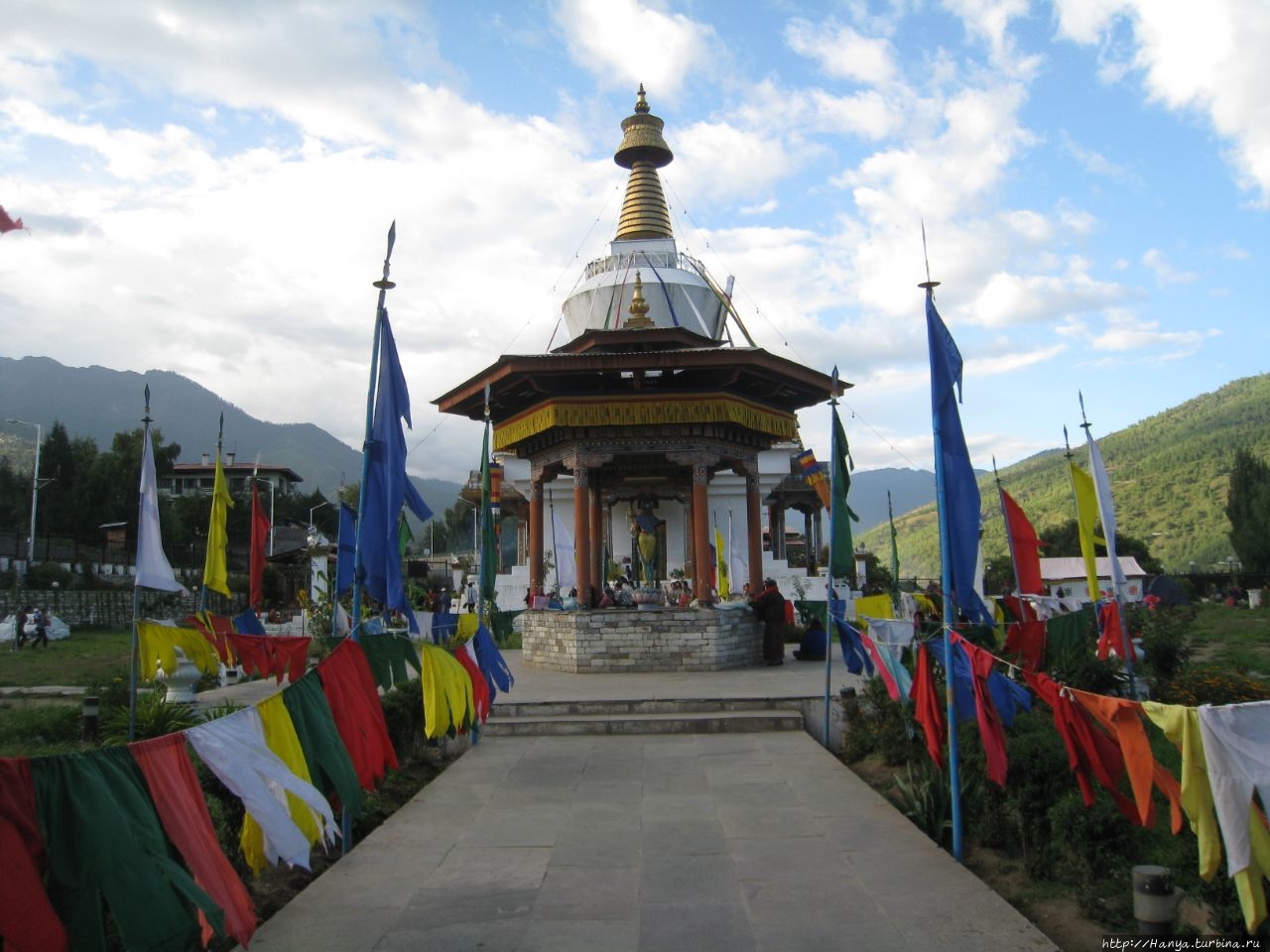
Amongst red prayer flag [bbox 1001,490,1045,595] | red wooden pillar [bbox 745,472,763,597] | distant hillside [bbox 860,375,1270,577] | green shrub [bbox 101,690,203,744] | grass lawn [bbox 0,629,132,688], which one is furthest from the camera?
distant hillside [bbox 860,375,1270,577]

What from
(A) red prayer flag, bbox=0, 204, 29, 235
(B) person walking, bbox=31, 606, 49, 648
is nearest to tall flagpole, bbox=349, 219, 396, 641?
(A) red prayer flag, bbox=0, 204, 29, 235

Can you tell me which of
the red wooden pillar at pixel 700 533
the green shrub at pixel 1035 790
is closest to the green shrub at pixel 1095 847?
the green shrub at pixel 1035 790

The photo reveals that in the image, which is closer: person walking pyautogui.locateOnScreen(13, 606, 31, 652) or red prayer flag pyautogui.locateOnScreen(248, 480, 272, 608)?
red prayer flag pyautogui.locateOnScreen(248, 480, 272, 608)

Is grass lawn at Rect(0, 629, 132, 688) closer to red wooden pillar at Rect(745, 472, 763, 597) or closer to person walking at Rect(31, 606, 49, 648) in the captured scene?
person walking at Rect(31, 606, 49, 648)

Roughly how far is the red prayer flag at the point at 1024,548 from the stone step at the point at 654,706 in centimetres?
389

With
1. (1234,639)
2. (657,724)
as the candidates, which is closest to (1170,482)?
(1234,639)

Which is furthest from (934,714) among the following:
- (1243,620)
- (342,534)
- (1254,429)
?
(1254,429)

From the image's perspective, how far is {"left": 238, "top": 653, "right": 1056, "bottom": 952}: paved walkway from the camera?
521cm

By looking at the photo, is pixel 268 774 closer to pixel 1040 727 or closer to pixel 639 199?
pixel 1040 727

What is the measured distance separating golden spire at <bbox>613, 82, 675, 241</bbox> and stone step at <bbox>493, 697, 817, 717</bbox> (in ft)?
90.0

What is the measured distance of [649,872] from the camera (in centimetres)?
643

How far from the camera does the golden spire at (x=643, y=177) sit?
3734cm

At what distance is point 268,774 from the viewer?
4.91 metres

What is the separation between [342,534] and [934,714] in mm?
7409
